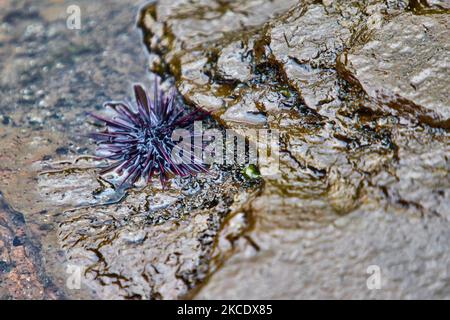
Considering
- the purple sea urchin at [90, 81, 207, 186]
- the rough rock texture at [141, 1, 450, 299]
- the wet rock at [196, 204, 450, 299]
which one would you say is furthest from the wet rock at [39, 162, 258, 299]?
the wet rock at [196, 204, 450, 299]

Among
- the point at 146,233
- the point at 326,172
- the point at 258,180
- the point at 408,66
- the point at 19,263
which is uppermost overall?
→ the point at 408,66

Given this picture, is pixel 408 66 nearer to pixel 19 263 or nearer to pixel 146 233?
pixel 146 233

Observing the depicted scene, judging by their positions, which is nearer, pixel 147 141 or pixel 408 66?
pixel 408 66

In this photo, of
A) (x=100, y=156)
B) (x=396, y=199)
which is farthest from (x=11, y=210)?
(x=396, y=199)

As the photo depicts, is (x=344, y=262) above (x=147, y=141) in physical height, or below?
below

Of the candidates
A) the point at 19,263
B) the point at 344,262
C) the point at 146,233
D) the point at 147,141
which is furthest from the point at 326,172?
the point at 19,263

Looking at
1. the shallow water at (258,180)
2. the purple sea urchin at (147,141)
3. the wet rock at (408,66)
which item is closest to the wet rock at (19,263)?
the shallow water at (258,180)
